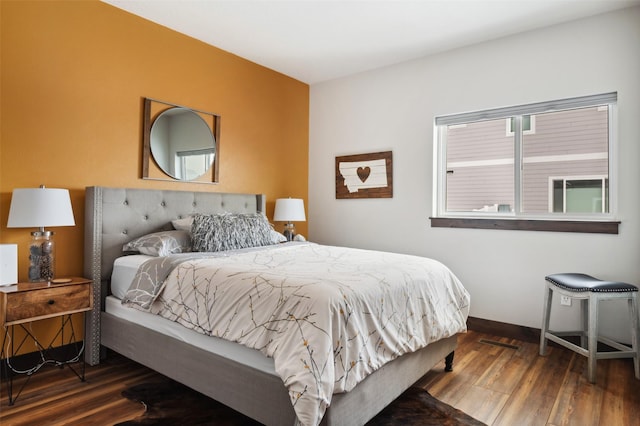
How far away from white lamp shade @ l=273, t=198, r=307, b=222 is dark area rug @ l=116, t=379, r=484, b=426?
2.09 m

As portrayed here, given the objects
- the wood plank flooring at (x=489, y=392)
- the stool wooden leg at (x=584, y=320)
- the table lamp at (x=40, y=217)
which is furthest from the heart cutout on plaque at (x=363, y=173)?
the table lamp at (x=40, y=217)

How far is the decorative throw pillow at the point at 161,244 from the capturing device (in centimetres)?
274

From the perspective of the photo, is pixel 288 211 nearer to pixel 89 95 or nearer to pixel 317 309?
pixel 89 95

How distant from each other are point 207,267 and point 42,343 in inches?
56.7

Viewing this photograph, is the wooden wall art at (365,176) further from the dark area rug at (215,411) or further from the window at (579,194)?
the dark area rug at (215,411)

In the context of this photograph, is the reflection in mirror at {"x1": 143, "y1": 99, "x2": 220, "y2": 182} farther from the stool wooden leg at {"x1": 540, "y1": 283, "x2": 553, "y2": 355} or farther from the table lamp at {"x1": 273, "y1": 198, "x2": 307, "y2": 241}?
the stool wooden leg at {"x1": 540, "y1": 283, "x2": 553, "y2": 355}

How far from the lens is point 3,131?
249 cm

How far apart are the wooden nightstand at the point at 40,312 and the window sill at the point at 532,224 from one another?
118 inches

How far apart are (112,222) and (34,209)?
1.84 feet

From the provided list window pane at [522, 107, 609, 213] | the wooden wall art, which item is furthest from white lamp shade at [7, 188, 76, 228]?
window pane at [522, 107, 609, 213]

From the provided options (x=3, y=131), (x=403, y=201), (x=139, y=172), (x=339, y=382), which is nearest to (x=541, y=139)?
(x=403, y=201)

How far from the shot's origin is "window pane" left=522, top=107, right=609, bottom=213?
3150 mm

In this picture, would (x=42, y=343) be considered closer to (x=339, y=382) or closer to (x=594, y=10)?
(x=339, y=382)

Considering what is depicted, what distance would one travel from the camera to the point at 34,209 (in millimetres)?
2342
